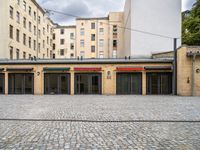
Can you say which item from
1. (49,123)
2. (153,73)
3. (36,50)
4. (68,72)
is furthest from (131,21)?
(49,123)

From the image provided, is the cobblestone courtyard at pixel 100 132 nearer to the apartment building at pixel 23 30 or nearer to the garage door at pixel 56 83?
the garage door at pixel 56 83

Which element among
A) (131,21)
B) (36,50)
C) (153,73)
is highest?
(131,21)

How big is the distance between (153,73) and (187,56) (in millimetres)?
3764

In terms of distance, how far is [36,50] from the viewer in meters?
42.6

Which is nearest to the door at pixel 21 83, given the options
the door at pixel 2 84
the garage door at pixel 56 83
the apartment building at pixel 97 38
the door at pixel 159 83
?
the door at pixel 2 84

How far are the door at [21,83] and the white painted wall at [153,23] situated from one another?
568 inches

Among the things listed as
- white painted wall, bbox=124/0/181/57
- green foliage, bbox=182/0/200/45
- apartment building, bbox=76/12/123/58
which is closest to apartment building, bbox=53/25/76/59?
apartment building, bbox=76/12/123/58

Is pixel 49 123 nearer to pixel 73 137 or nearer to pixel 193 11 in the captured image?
pixel 73 137

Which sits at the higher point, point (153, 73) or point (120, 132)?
point (153, 73)

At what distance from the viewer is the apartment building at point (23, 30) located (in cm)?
2995

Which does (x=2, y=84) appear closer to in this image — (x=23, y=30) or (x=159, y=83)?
(x=23, y=30)

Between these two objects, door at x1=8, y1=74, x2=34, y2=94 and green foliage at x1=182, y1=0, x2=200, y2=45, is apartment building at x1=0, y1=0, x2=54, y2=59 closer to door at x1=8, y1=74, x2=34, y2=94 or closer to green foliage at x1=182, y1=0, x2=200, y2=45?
door at x1=8, y1=74, x2=34, y2=94

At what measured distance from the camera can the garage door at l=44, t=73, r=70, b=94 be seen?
75.3 feet

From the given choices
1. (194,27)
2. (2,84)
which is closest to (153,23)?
(194,27)
